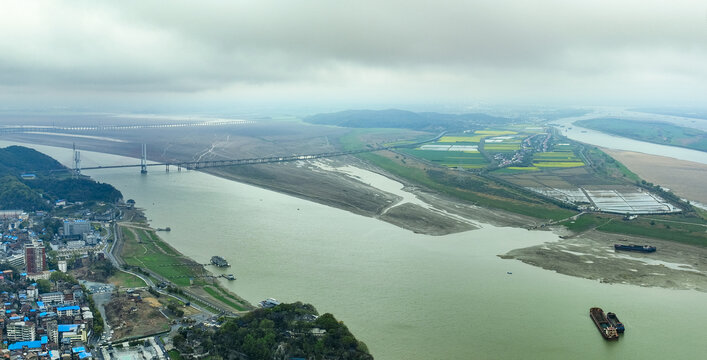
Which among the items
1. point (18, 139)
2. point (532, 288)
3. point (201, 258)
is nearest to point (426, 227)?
point (532, 288)

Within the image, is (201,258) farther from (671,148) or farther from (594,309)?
(671,148)

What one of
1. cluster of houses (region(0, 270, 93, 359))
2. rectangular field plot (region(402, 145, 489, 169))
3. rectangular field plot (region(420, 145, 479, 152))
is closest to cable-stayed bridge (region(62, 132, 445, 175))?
rectangular field plot (region(402, 145, 489, 169))

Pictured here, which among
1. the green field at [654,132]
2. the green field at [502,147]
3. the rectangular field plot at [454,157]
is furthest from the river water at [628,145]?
the rectangular field plot at [454,157]

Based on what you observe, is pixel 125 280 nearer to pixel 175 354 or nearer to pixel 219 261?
pixel 219 261

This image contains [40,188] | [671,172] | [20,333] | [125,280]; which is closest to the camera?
[20,333]

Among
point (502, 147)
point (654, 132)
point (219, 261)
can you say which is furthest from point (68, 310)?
point (654, 132)

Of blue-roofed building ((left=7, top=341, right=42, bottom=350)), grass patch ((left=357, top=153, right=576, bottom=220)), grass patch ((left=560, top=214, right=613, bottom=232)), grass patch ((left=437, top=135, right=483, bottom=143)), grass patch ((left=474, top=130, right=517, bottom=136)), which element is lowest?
blue-roofed building ((left=7, top=341, right=42, bottom=350))

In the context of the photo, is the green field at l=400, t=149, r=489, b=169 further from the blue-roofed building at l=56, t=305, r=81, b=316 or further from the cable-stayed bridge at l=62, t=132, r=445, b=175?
the blue-roofed building at l=56, t=305, r=81, b=316
